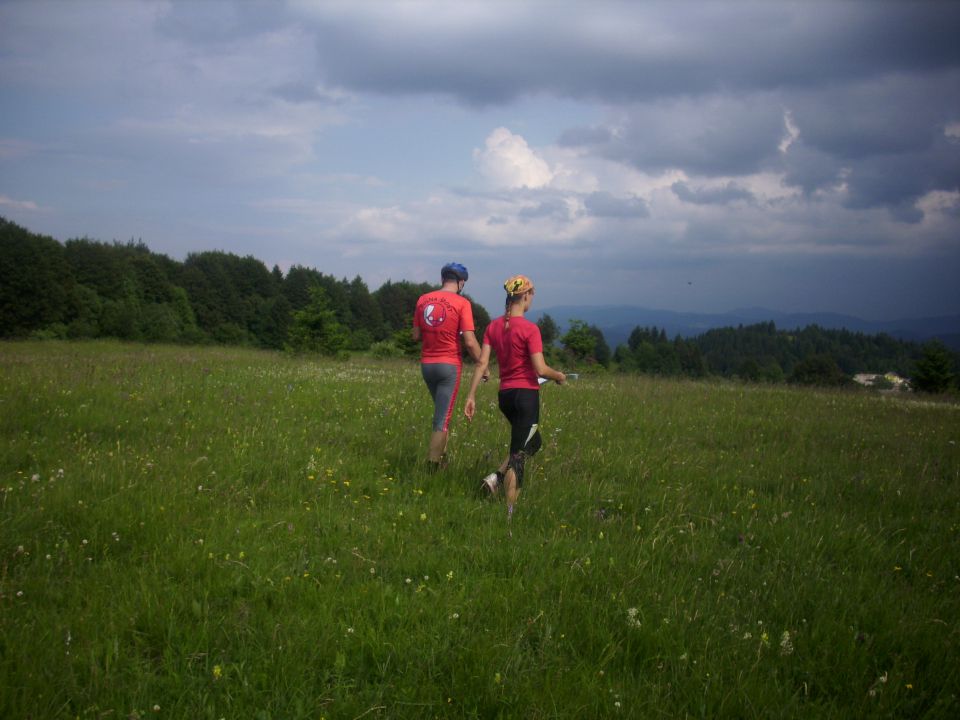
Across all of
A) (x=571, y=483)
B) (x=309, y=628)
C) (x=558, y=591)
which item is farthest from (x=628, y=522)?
(x=309, y=628)

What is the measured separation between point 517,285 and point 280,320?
272 ft

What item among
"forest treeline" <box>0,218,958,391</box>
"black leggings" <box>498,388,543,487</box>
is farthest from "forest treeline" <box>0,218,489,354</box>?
"black leggings" <box>498,388,543,487</box>

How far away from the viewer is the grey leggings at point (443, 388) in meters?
7.02

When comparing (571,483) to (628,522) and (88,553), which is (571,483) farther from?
(88,553)

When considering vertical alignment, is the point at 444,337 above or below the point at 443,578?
above

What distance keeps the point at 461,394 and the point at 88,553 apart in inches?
371

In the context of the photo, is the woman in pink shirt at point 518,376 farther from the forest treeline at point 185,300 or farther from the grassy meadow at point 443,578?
the forest treeline at point 185,300

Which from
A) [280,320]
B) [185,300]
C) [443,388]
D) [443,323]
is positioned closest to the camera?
[443,323]

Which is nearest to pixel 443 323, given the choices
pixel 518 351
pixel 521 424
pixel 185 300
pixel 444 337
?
pixel 444 337

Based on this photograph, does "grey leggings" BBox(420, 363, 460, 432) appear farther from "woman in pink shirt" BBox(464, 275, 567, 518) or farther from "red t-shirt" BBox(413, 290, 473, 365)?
"woman in pink shirt" BBox(464, 275, 567, 518)

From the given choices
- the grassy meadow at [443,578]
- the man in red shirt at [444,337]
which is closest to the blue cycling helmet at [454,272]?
the man in red shirt at [444,337]

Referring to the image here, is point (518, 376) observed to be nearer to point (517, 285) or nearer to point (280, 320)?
point (517, 285)

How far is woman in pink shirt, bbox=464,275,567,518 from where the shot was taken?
600 centimetres

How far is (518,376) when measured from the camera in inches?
242
